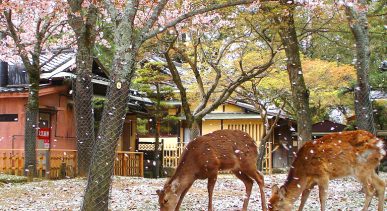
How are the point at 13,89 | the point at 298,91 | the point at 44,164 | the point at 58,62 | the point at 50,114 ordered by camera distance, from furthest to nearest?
the point at 58,62
the point at 50,114
the point at 13,89
the point at 44,164
the point at 298,91

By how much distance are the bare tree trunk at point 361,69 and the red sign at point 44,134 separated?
14.6 m

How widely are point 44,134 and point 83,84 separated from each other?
7601mm

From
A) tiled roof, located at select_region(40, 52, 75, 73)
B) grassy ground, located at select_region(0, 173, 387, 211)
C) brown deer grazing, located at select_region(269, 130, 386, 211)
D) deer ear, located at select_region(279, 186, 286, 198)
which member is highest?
tiled roof, located at select_region(40, 52, 75, 73)

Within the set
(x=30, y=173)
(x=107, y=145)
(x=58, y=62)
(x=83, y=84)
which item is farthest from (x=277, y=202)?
(x=58, y=62)

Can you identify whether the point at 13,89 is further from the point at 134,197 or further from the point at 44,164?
the point at 134,197

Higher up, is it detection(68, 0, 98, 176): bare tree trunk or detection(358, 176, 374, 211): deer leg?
detection(68, 0, 98, 176): bare tree trunk

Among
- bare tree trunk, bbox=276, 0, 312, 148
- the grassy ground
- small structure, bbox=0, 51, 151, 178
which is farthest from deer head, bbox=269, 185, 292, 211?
small structure, bbox=0, 51, 151, 178

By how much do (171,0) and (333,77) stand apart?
12216mm

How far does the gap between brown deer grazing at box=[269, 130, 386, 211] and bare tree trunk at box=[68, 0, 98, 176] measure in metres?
8.21

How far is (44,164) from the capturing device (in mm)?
19609

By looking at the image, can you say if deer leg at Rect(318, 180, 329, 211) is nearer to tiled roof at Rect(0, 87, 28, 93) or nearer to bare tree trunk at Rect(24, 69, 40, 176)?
bare tree trunk at Rect(24, 69, 40, 176)

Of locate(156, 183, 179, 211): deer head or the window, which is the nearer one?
locate(156, 183, 179, 211): deer head

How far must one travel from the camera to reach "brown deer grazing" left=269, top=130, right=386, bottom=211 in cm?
832

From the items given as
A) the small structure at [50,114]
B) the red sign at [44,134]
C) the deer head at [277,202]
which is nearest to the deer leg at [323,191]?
the deer head at [277,202]
